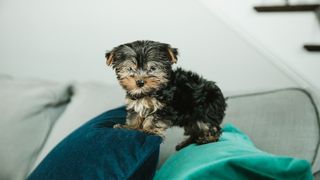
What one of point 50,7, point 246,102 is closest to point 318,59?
point 246,102

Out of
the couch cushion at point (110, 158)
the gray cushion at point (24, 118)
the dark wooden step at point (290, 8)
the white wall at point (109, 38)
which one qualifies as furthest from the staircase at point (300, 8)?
the couch cushion at point (110, 158)

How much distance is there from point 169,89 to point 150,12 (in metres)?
0.97

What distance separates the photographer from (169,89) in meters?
0.77

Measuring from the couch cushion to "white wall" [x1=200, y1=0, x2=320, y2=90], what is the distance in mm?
897

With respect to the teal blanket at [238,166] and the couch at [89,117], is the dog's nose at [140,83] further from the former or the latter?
the couch at [89,117]

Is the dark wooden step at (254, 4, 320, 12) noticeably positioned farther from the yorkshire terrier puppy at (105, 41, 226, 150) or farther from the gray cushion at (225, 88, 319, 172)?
the yorkshire terrier puppy at (105, 41, 226, 150)

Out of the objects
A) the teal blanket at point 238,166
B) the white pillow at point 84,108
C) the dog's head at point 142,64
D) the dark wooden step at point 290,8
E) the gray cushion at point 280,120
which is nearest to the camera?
the dog's head at point 142,64

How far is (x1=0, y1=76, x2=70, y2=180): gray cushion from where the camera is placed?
4.98 ft

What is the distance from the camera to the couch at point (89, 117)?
1168mm

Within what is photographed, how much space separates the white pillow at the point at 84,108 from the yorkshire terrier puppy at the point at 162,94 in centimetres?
59

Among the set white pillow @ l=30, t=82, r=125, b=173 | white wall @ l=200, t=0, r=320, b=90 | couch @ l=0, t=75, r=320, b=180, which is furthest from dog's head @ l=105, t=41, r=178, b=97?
white wall @ l=200, t=0, r=320, b=90

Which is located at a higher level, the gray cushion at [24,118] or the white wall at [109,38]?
the white wall at [109,38]

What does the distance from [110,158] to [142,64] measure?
237mm

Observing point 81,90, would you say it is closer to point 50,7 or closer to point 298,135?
point 50,7
